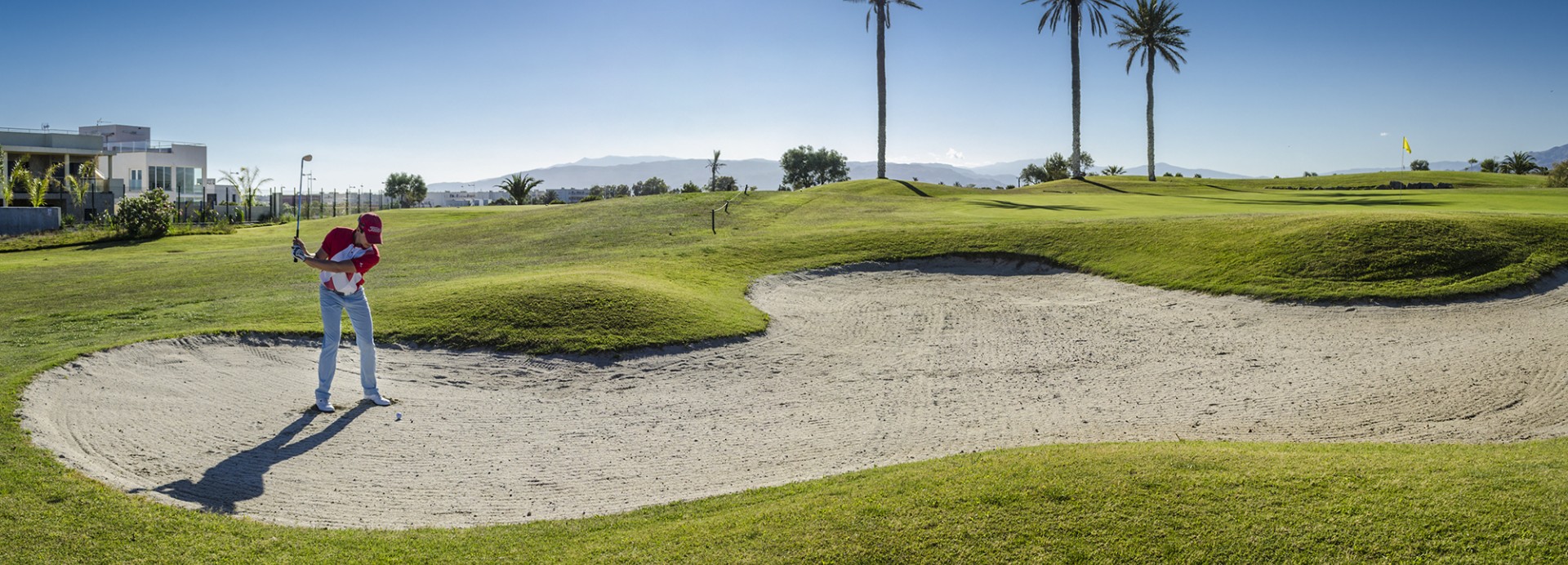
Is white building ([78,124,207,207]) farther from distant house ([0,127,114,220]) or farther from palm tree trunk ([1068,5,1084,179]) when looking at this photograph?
palm tree trunk ([1068,5,1084,179])

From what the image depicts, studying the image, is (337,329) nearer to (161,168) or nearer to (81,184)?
(81,184)

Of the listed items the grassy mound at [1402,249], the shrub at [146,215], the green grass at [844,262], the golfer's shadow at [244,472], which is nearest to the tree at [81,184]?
the shrub at [146,215]

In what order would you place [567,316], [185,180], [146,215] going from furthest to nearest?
1. [185,180]
2. [146,215]
3. [567,316]

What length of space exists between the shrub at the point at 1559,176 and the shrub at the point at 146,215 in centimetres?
6838

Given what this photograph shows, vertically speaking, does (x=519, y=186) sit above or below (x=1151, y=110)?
below

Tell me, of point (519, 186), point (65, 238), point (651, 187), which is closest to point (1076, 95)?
point (519, 186)

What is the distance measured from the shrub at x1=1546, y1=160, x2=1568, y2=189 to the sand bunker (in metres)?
42.5

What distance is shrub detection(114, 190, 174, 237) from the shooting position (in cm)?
3706

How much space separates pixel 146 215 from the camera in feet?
123

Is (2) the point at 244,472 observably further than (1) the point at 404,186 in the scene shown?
No

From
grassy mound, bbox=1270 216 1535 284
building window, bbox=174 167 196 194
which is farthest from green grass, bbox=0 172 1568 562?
building window, bbox=174 167 196 194

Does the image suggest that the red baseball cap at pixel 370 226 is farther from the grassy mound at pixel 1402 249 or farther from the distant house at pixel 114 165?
the distant house at pixel 114 165

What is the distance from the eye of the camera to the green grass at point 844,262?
6.23 meters

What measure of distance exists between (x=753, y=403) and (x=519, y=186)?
67.6m
